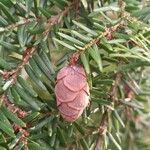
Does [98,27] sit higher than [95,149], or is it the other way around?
[98,27]

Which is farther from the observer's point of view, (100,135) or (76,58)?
(100,135)

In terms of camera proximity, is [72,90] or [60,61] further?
[60,61]

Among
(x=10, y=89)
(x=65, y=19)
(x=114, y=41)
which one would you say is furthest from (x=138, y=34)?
(x=10, y=89)

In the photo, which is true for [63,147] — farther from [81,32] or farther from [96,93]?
[81,32]
